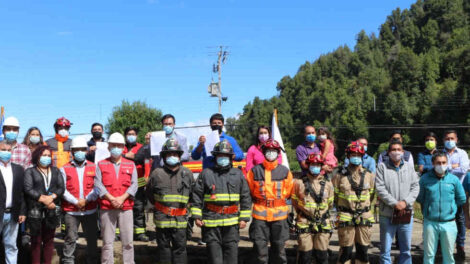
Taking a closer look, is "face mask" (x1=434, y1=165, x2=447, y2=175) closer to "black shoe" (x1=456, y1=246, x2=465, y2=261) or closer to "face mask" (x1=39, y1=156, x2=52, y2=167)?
"black shoe" (x1=456, y1=246, x2=465, y2=261)

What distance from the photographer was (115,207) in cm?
671

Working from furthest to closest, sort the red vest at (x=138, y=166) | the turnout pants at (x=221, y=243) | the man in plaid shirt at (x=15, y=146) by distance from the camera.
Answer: the red vest at (x=138, y=166) → the man in plaid shirt at (x=15, y=146) → the turnout pants at (x=221, y=243)

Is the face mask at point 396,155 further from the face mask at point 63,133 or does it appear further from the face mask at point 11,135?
the face mask at point 11,135

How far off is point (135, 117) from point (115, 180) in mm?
56431

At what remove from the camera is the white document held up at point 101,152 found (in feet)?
25.6

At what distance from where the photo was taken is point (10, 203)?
6.52m

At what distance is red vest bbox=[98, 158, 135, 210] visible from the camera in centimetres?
681

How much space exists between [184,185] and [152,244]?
6.18 feet

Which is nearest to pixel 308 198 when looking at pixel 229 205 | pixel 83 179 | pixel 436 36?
pixel 229 205

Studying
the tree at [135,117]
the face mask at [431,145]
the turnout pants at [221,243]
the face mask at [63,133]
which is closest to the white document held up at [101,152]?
the face mask at [63,133]

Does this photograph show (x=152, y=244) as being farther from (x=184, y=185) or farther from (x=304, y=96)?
(x=304, y=96)

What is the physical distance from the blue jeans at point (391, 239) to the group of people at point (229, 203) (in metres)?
0.02

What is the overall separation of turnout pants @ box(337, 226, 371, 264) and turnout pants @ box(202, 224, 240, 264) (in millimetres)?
1732

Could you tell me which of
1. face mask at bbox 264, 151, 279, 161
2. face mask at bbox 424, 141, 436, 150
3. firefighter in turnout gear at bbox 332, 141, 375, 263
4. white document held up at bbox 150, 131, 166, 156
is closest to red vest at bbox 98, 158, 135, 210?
white document held up at bbox 150, 131, 166, 156
